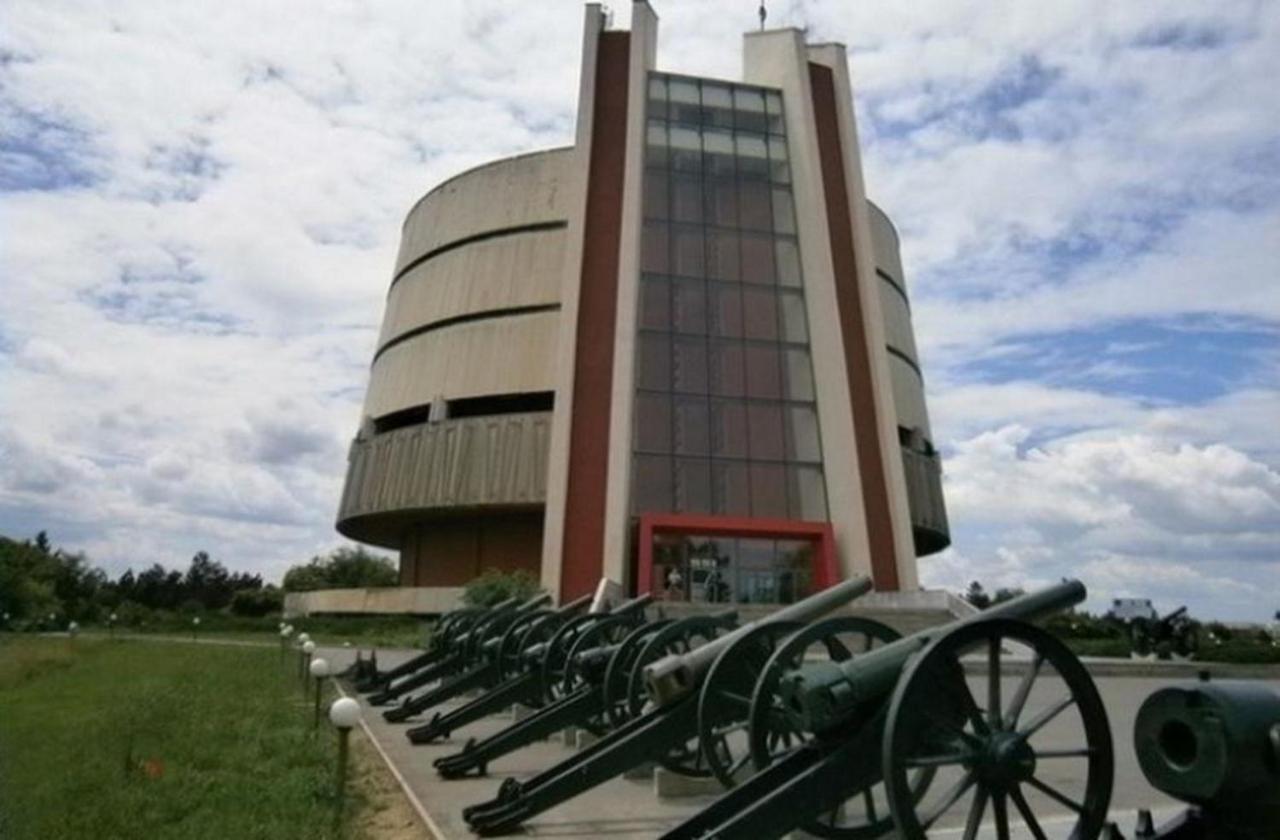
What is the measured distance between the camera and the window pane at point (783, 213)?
3738cm

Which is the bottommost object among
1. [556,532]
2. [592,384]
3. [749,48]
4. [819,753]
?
[819,753]

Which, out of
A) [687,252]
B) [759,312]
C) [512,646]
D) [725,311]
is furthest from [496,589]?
Answer: [512,646]

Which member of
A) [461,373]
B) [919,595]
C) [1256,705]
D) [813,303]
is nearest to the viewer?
[1256,705]

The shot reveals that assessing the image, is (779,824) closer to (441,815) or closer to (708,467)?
(441,815)

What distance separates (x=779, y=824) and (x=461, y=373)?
38666mm

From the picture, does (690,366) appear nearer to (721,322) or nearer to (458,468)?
(721,322)

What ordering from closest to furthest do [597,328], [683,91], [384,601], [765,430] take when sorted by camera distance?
1. [765,430]
2. [597,328]
3. [683,91]
4. [384,601]

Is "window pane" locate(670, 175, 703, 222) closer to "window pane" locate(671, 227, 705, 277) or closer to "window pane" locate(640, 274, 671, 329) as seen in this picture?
"window pane" locate(671, 227, 705, 277)

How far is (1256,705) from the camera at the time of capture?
14.2ft

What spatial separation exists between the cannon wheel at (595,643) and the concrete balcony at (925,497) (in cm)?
3295

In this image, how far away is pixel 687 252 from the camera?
35781mm

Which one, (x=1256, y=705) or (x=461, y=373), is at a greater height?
(x=461, y=373)

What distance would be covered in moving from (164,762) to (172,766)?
0.23m

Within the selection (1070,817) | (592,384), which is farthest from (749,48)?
(1070,817)
